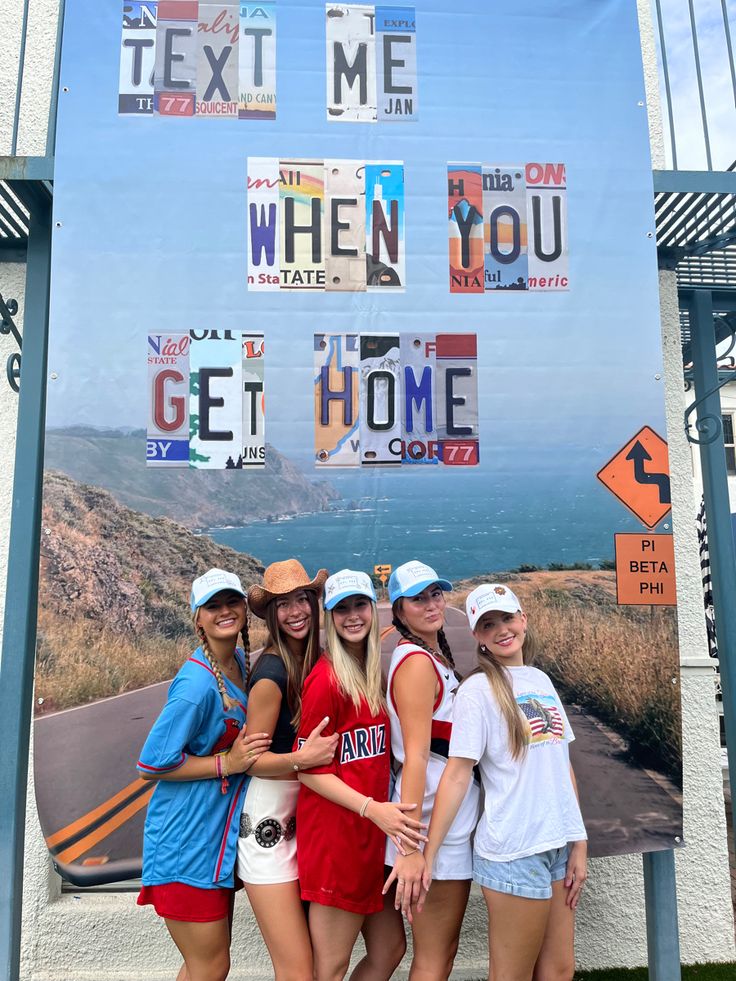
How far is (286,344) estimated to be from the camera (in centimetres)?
316

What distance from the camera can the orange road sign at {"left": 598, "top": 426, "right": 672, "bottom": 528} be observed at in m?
3.22

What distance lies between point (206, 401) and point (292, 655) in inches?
48.5

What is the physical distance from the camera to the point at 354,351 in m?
3.18

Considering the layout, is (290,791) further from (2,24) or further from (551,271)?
(2,24)

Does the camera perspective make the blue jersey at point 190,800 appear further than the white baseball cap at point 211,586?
No

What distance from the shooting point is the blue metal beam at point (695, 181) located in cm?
317

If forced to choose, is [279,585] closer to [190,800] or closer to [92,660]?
[190,800]

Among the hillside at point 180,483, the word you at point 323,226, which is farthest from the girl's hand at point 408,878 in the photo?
the word you at point 323,226

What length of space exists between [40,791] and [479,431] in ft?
8.04

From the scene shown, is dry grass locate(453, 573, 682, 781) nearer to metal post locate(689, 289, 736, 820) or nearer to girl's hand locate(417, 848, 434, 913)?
metal post locate(689, 289, 736, 820)

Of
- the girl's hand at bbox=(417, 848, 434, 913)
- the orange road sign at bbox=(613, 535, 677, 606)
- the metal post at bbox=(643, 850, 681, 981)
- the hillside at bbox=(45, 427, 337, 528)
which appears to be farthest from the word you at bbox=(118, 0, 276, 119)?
the metal post at bbox=(643, 850, 681, 981)

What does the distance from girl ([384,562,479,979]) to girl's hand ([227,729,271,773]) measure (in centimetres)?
43

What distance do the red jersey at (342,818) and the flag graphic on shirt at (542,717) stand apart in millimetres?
486

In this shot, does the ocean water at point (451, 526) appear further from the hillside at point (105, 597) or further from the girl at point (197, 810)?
→ the girl at point (197, 810)
